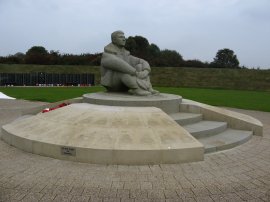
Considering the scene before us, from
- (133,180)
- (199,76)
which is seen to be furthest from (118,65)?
(199,76)

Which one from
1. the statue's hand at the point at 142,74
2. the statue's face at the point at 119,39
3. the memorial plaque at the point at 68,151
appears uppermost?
the statue's face at the point at 119,39

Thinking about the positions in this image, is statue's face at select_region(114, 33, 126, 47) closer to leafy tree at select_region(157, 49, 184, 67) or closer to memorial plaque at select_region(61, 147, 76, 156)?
memorial plaque at select_region(61, 147, 76, 156)

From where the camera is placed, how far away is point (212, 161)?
19.6 ft

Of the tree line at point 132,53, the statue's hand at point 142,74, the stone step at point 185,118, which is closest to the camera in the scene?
the stone step at point 185,118

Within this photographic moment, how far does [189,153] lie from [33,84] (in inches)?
1271

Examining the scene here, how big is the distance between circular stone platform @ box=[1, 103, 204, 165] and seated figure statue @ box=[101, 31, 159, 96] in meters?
1.73

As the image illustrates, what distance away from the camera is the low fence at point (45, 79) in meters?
34.7

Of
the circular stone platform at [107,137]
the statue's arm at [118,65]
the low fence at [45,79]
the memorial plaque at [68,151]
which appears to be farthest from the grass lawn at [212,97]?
the memorial plaque at [68,151]

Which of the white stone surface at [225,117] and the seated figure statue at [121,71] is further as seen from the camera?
the seated figure statue at [121,71]

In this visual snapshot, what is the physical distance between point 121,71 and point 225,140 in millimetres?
3577

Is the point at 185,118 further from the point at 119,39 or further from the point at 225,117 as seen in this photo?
the point at 119,39

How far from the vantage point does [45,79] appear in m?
36.0

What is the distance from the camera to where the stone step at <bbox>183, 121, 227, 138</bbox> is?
292 inches

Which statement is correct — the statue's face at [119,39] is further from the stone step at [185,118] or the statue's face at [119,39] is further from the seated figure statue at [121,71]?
the stone step at [185,118]
